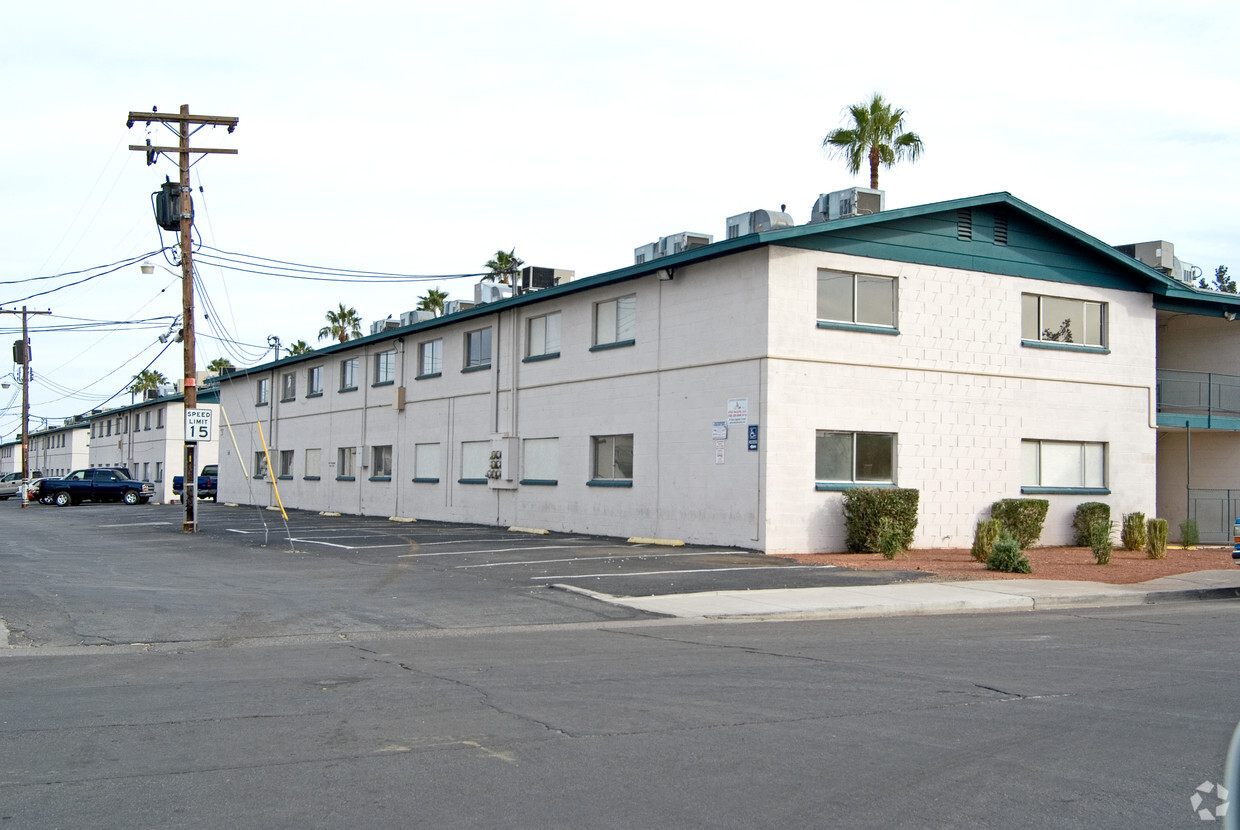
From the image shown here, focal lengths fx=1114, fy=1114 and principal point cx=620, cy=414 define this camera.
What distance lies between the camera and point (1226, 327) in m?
30.7

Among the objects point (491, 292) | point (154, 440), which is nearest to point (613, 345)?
point (491, 292)

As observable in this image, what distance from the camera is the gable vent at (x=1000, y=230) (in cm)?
2461

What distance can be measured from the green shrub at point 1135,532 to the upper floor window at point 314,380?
29415 millimetres

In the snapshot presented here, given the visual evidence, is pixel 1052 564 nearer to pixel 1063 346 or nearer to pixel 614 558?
pixel 1063 346

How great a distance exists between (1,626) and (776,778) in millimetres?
10054

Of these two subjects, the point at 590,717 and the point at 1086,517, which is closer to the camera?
the point at 590,717

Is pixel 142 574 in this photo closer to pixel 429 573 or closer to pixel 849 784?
pixel 429 573

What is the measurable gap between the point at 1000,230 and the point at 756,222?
548 cm

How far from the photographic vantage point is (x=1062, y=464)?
25.5 meters

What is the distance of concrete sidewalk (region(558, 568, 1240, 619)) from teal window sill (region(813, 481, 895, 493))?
4720 millimetres

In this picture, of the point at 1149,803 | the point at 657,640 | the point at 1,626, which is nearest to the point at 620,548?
the point at 657,640

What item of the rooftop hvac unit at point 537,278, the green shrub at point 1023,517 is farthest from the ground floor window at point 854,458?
the rooftop hvac unit at point 537,278

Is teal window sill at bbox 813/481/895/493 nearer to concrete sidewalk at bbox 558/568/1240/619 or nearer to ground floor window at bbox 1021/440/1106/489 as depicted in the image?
ground floor window at bbox 1021/440/1106/489

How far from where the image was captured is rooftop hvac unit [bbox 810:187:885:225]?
76.3 ft
